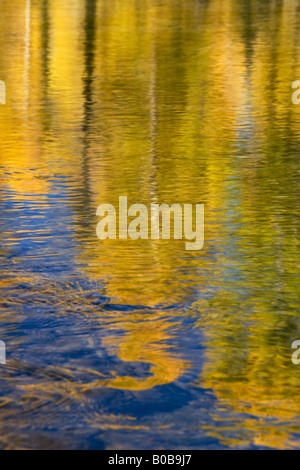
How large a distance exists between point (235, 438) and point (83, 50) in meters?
20.6

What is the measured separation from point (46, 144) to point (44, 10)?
28.3 m

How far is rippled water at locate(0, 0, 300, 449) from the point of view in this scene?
483 centimetres

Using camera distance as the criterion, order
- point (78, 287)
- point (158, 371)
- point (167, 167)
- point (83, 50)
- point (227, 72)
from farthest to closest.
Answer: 1. point (83, 50)
2. point (227, 72)
3. point (167, 167)
4. point (78, 287)
5. point (158, 371)

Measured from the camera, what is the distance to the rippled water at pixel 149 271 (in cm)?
483

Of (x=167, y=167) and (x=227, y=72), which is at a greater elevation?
(x=227, y=72)

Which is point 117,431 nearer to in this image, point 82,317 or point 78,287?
point 82,317

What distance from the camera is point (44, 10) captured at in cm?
3962

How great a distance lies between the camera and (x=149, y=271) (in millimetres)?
7141

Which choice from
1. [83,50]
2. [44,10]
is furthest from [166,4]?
[83,50]

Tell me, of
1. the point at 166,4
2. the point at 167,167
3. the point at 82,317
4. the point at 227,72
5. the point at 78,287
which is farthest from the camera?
the point at 166,4

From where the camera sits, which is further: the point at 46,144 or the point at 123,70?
the point at 123,70

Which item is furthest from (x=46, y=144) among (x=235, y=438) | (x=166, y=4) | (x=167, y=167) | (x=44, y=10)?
(x=166, y=4)

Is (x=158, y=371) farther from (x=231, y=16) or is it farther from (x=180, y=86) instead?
(x=231, y=16)

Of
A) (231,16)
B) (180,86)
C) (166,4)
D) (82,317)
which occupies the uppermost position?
(166,4)
